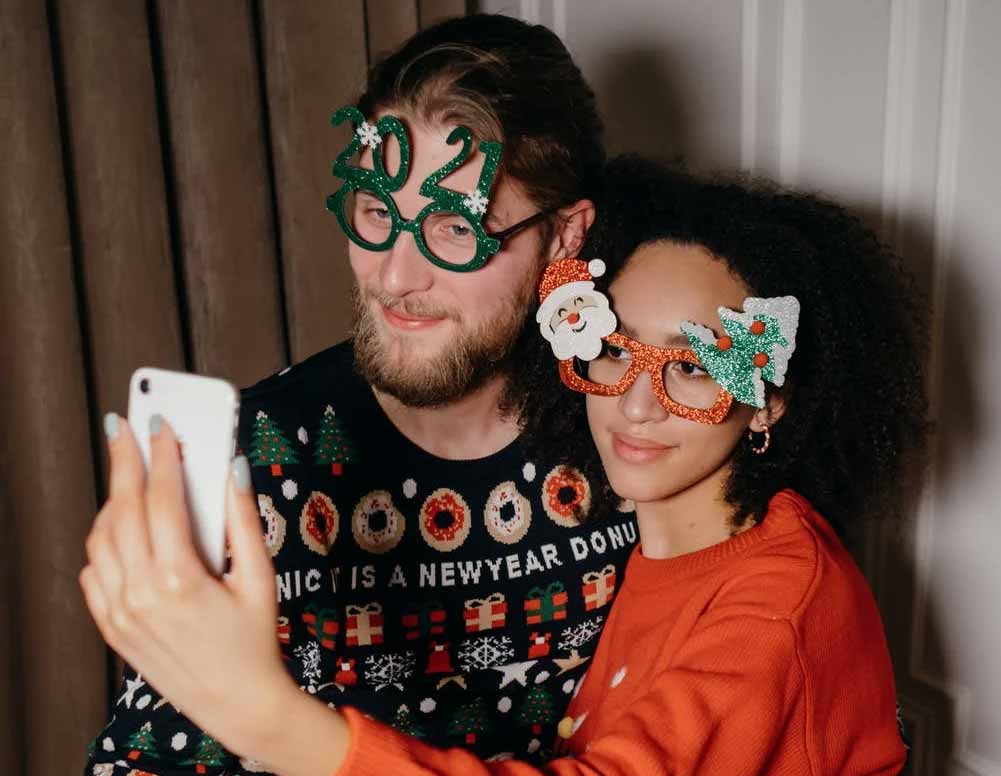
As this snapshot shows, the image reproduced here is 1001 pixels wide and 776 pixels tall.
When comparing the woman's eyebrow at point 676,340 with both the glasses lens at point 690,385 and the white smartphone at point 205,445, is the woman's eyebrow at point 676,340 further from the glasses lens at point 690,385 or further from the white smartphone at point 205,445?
the white smartphone at point 205,445

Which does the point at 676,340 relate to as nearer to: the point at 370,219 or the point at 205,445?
the point at 370,219

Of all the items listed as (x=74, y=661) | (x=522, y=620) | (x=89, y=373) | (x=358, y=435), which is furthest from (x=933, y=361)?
(x=74, y=661)

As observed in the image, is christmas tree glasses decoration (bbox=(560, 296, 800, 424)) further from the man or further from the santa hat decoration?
the man

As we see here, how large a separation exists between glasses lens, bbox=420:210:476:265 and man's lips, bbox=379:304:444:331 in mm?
97

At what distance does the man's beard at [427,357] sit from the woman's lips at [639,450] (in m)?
0.32

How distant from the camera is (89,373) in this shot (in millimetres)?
1887

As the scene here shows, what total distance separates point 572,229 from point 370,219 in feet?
1.04

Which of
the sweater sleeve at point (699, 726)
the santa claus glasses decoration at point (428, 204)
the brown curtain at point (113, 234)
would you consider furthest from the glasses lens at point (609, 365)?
the brown curtain at point (113, 234)

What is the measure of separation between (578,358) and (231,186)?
0.97 metres

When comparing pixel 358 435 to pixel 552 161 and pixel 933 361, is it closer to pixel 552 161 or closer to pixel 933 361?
pixel 552 161

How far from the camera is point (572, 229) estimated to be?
1555 millimetres

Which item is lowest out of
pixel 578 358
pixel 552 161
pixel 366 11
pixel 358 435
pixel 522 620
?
pixel 522 620

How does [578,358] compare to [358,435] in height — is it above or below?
above

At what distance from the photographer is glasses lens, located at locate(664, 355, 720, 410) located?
121 centimetres
